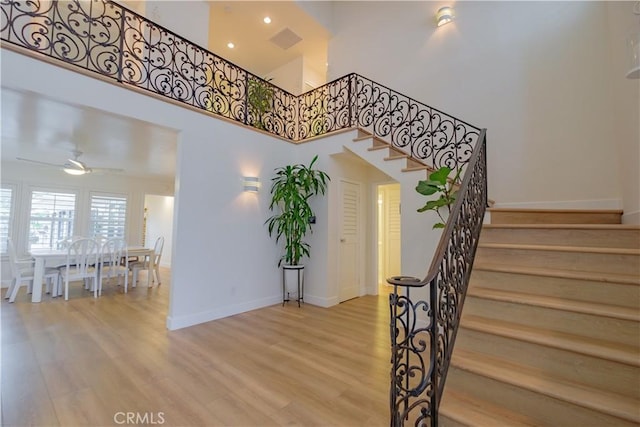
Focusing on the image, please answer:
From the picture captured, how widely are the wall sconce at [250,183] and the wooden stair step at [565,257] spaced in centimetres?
321

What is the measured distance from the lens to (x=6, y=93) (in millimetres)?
2637

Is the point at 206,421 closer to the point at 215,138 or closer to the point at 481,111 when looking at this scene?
the point at 215,138

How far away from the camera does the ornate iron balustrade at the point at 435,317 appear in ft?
4.88

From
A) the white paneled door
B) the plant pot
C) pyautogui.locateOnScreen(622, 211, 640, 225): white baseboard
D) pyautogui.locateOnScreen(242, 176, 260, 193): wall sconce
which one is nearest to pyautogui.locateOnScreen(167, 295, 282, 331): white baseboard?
the plant pot

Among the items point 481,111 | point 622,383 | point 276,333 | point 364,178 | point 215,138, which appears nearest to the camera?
point 622,383

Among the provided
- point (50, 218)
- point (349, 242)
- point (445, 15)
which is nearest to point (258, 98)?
point (349, 242)

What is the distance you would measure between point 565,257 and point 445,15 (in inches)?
179

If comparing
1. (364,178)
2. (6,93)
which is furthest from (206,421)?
(364,178)

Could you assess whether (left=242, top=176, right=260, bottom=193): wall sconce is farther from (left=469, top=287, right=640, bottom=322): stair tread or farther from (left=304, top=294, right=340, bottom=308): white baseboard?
(left=469, top=287, right=640, bottom=322): stair tread

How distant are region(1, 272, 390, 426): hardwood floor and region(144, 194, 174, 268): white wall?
5.17 metres

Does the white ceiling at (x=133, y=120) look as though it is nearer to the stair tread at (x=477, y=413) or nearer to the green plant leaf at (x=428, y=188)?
the green plant leaf at (x=428, y=188)

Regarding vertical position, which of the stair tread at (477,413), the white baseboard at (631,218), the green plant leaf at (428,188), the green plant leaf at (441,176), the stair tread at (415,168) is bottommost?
the stair tread at (477,413)

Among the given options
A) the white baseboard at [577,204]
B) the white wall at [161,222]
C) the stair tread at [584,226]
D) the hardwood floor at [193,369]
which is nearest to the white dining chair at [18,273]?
the hardwood floor at [193,369]

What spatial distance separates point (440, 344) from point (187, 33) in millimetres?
6276
